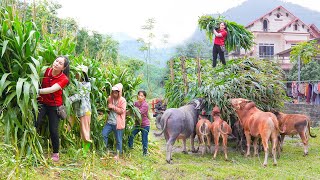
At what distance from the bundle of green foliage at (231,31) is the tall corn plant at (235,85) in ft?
2.64

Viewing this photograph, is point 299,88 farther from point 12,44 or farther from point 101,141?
point 12,44

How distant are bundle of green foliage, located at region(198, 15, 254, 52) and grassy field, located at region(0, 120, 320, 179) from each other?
297 centimetres

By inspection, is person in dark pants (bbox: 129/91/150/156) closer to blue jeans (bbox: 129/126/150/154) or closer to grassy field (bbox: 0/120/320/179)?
blue jeans (bbox: 129/126/150/154)

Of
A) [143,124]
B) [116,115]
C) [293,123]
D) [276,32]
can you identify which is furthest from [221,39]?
[276,32]

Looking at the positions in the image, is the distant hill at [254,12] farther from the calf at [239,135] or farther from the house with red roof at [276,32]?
the calf at [239,135]

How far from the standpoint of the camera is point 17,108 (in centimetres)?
412

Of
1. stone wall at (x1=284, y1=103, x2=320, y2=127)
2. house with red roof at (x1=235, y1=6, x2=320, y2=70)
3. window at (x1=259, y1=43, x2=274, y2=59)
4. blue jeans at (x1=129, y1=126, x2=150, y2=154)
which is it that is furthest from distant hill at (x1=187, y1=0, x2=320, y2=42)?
blue jeans at (x1=129, y1=126, x2=150, y2=154)

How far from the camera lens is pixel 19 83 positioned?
3.89m

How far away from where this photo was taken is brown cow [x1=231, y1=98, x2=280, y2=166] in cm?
Answer: 703

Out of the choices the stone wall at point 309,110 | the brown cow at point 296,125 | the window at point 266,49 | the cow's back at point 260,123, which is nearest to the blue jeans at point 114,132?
the cow's back at point 260,123

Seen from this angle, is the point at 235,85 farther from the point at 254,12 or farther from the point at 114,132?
the point at 254,12

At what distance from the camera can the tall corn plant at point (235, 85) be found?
814cm

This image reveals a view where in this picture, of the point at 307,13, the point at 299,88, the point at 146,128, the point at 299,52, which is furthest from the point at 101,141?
the point at 307,13

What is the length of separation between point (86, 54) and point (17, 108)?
2.26 m
